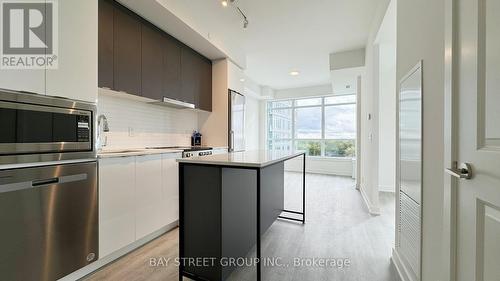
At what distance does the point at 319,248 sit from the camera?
2.19 m

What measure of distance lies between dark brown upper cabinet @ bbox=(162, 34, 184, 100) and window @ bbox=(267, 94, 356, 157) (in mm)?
4979

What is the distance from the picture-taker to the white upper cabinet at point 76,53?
161 cm

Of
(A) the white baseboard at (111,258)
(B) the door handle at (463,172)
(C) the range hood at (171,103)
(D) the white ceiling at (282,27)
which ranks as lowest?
(A) the white baseboard at (111,258)

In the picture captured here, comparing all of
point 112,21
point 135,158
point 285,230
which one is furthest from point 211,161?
point 112,21

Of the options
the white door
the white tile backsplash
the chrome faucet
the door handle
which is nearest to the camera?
the white door

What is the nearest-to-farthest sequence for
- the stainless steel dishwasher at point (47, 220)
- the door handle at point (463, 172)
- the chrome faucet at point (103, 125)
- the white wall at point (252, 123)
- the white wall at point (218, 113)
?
the door handle at point (463, 172) → the stainless steel dishwasher at point (47, 220) → the chrome faucet at point (103, 125) → the white wall at point (218, 113) → the white wall at point (252, 123)

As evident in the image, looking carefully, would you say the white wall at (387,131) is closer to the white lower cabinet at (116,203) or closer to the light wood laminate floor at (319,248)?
the light wood laminate floor at (319,248)

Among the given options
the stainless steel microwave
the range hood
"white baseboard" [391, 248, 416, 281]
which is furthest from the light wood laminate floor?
the range hood

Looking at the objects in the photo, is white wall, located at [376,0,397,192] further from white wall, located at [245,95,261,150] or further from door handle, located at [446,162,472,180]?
door handle, located at [446,162,472,180]

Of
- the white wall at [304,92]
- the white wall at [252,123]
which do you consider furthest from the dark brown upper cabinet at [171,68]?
the white wall at [304,92]

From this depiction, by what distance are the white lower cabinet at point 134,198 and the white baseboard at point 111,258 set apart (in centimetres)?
9

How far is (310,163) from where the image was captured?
23.0 feet

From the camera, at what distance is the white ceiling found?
272cm

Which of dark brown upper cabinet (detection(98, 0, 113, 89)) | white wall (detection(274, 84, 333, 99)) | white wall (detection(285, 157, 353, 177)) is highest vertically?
white wall (detection(274, 84, 333, 99))
